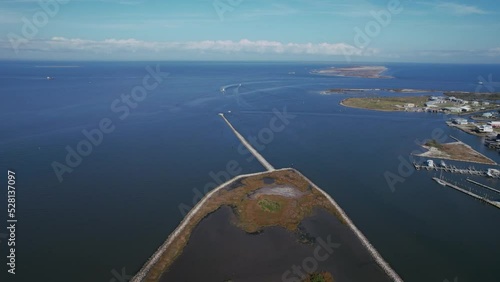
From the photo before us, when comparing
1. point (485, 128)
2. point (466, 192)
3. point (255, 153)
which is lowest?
point (485, 128)

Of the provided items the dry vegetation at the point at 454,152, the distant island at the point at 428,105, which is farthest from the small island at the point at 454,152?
the distant island at the point at 428,105

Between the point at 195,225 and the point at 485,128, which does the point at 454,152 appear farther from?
the point at 195,225

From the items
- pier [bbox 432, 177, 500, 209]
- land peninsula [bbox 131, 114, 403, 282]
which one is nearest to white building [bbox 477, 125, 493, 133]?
pier [bbox 432, 177, 500, 209]

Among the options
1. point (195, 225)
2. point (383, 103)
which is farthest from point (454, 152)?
point (383, 103)

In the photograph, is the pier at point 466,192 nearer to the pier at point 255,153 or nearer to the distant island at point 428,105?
the pier at point 255,153

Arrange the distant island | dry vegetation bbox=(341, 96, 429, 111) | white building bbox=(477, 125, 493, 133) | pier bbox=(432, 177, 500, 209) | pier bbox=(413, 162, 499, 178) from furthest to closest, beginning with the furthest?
dry vegetation bbox=(341, 96, 429, 111), the distant island, white building bbox=(477, 125, 493, 133), pier bbox=(413, 162, 499, 178), pier bbox=(432, 177, 500, 209)

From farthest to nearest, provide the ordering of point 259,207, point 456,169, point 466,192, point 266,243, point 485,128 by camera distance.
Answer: point 485,128
point 456,169
point 466,192
point 259,207
point 266,243

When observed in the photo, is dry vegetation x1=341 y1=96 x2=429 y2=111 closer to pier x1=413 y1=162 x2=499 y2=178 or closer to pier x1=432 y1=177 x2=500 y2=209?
pier x1=413 y1=162 x2=499 y2=178

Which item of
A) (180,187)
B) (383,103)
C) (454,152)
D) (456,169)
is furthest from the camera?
(383,103)

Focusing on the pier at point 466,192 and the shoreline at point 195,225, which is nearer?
the shoreline at point 195,225
